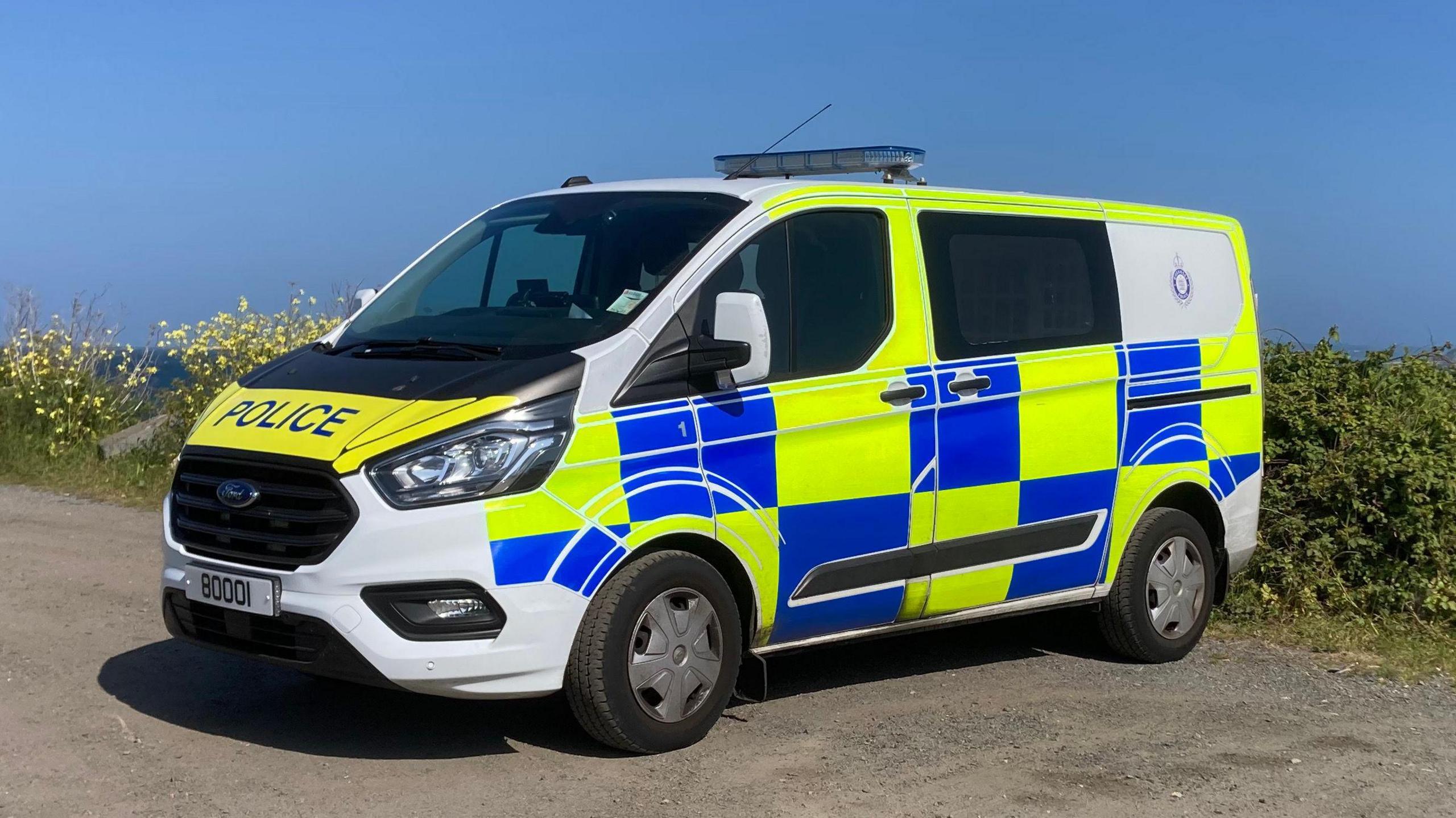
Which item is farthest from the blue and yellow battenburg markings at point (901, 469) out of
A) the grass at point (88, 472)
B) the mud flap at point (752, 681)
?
the grass at point (88, 472)

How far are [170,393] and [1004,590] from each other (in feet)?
30.4

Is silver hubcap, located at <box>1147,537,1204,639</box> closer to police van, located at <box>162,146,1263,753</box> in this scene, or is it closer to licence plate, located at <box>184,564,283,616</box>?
police van, located at <box>162,146,1263,753</box>

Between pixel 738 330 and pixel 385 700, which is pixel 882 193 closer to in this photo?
pixel 738 330

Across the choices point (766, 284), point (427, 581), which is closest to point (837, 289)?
point (766, 284)

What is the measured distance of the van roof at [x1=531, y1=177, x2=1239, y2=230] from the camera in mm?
5793

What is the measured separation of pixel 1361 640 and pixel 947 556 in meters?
2.78

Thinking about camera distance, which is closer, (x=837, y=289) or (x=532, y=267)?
(x=837, y=289)

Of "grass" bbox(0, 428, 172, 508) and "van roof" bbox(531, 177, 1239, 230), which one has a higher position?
"van roof" bbox(531, 177, 1239, 230)

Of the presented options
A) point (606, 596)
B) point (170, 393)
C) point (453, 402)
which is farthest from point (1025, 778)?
point (170, 393)

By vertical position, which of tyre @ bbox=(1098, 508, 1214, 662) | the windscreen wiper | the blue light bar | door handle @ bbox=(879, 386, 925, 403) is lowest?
tyre @ bbox=(1098, 508, 1214, 662)

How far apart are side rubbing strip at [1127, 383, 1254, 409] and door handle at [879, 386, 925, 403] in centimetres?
133

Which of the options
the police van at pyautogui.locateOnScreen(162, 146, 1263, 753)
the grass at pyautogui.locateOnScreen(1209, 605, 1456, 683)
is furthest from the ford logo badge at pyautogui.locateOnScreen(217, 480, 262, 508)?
the grass at pyautogui.locateOnScreen(1209, 605, 1456, 683)

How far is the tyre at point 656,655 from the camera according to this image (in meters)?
4.96

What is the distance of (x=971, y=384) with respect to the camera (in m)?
6.02
